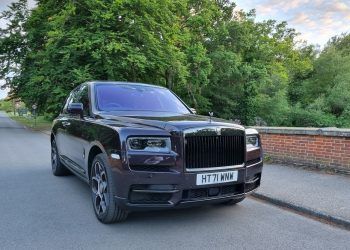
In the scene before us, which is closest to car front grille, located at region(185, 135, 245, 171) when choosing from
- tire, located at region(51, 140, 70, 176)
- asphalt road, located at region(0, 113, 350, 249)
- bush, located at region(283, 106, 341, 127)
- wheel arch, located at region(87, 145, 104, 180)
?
asphalt road, located at region(0, 113, 350, 249)

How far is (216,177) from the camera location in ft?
13.4

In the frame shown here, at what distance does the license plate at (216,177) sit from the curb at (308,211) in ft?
4.60

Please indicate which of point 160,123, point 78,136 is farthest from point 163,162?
point 78,136

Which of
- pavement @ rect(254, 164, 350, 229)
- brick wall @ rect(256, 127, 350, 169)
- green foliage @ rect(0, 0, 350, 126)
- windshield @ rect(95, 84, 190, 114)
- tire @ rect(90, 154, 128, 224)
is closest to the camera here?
tire @ rect(90, 154, 128, 224)

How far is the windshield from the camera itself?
5328 millimetres

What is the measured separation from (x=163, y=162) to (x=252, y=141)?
1.49m

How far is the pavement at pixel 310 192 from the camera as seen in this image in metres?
4.81

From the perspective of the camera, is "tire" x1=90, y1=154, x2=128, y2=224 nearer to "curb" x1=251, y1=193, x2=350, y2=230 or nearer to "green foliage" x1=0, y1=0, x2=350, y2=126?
"curb" x1=251, y1=193, x2=350, y2=230

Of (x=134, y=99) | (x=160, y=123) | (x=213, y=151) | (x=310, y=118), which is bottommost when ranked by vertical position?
(x=310, y=118)

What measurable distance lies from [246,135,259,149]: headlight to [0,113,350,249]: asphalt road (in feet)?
3.22

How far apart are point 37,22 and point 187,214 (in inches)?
956

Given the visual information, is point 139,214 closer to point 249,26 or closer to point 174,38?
point 174,38

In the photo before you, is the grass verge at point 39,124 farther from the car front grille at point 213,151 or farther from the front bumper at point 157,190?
the car front grille at point 213,151

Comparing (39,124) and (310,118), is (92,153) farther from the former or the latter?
(39,124)
